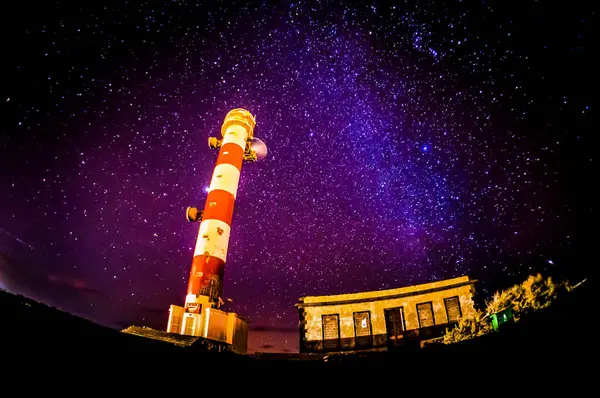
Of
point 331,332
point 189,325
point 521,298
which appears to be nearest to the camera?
point 521,298

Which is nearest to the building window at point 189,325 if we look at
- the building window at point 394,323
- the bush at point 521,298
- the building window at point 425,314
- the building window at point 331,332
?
the building window at point 331,332

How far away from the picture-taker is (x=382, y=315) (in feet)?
67.3

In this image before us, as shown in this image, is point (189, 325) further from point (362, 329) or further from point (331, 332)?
point (362, 329)

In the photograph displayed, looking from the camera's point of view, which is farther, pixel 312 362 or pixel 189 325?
pixel 189 325

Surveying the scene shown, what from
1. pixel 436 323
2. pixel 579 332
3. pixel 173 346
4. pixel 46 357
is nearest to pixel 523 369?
pixel 579 332

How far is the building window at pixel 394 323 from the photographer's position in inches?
778

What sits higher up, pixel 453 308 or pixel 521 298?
pixel 453 308

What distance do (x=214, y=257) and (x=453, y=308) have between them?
15.5 m

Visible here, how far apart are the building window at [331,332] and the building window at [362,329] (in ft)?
4.14

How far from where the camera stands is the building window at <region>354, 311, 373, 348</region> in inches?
784

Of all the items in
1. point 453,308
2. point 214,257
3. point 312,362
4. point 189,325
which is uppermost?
point 214,257

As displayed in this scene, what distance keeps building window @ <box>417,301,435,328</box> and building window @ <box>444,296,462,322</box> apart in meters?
1.00

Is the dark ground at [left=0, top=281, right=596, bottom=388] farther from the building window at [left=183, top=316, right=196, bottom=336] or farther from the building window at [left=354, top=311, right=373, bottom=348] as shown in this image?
the building window at [left=354, top=311, right=373, bottom=348]

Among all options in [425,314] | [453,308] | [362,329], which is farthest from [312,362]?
[453,308]
